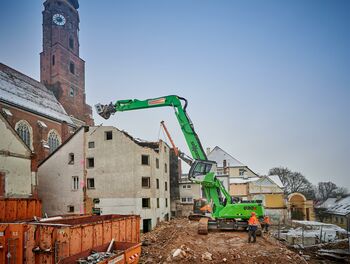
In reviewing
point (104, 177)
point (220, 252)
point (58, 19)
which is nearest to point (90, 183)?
point (104, 177)

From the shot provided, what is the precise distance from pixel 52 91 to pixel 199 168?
38.4m

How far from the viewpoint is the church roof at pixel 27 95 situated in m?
33.6

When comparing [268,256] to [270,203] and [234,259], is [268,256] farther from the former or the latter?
[270,203]

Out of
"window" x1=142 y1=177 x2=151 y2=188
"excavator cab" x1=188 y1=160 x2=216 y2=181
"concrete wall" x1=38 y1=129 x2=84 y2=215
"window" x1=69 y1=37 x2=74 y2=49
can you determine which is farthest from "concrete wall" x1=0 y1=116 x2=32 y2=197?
"window" x1=69 y1=37 x2=74 y2=49

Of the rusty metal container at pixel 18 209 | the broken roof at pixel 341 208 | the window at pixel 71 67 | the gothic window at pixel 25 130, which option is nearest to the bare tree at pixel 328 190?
the broken roof at pixel 341 208

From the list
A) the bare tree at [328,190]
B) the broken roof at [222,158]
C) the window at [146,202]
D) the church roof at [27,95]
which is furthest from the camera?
the bare tree at [328,190]

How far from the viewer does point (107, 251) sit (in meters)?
10.1

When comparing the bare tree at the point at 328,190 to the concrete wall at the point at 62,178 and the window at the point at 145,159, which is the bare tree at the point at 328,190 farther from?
the concrete wall at the point at 62,178

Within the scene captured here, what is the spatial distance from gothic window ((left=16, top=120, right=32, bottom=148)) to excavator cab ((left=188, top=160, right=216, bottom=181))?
2477 cm

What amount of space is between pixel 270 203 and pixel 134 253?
3118 cm

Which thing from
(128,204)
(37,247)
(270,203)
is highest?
(37,247)

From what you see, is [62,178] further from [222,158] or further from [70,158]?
[222,158]

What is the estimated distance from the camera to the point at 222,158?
4553 cm

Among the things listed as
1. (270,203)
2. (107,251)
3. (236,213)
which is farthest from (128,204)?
(270,203)
